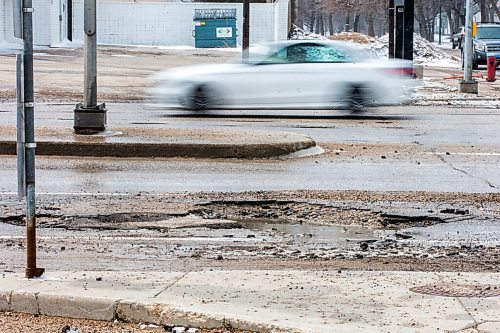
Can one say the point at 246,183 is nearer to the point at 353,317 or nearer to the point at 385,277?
the point at 385,277

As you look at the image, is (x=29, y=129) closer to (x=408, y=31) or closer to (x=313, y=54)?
(x=313, y=54)

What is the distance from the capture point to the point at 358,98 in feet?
71.4

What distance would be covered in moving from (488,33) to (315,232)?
39.8m

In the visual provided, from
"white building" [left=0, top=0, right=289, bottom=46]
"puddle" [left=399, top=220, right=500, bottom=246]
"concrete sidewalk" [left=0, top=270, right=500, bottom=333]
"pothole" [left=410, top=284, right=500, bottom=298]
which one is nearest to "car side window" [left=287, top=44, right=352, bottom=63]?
"puddle" [left=399, top=220, right=500, bottom=246]

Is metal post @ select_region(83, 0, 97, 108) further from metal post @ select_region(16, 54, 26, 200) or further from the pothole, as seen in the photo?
the pothole

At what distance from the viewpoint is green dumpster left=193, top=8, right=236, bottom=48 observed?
57.8 meters

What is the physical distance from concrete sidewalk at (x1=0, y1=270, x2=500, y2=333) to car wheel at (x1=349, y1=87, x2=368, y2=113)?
1451cm

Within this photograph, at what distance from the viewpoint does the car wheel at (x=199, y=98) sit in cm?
2142

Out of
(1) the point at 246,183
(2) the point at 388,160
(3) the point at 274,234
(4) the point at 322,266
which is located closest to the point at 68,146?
(1) the point at 246,183

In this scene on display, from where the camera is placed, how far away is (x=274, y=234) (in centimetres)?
945

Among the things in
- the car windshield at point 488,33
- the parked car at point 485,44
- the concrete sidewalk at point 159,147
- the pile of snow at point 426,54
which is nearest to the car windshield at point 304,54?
the concrete sidewalk at point 159,147

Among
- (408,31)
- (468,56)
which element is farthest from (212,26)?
(468,56)

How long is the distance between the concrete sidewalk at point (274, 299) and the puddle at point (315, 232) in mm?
1648

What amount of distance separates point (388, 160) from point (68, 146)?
469cm
